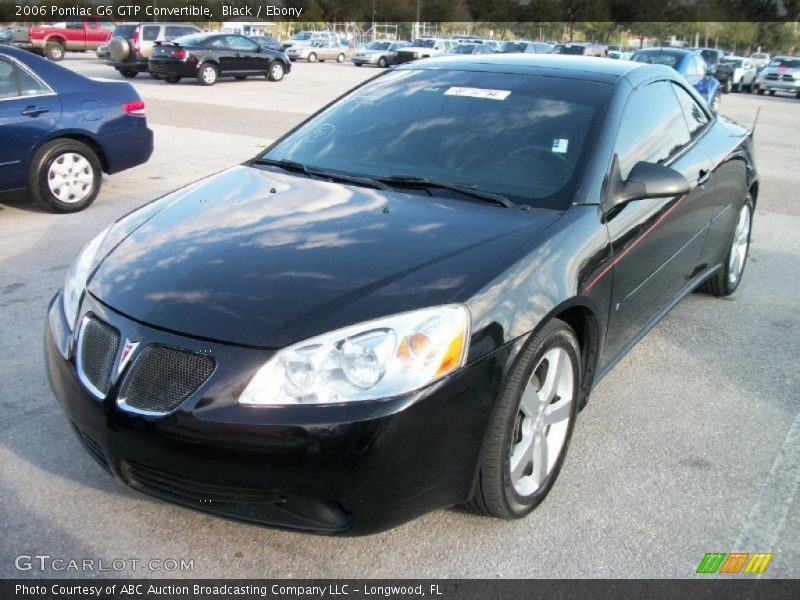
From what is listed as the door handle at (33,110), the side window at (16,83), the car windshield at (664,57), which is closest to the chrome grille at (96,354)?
the door handle at (33,110)

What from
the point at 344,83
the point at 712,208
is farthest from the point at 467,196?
the point at 344,83

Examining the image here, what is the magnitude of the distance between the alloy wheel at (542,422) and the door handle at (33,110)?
18.5 ft

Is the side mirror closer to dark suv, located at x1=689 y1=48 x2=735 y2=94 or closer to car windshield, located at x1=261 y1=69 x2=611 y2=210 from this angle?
car windshield, located at x1=261 y1=69 x2=611 y2=210

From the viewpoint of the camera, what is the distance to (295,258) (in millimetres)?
2842

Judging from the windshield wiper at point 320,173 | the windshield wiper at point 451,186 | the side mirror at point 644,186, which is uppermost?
the side mirror at point 644,186

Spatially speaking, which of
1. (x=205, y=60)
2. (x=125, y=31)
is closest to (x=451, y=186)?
(x=205, y=60)

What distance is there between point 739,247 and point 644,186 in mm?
2587

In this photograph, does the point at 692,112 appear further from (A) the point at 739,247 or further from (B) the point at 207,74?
(B) the point at 207,74

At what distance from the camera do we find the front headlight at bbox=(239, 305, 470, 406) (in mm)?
2346

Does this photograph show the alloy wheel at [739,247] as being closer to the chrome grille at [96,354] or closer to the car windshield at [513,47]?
the chrome grille at [96,354]

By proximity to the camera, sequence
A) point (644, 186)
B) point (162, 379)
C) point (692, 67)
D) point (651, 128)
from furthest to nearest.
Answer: point (692, 67)
point (651, 128)
point (644, 186)
point (162, 379)

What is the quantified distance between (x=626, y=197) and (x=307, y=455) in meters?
1.84

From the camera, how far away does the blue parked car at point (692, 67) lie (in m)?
14.0

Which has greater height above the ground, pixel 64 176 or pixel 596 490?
pixel 64 176
